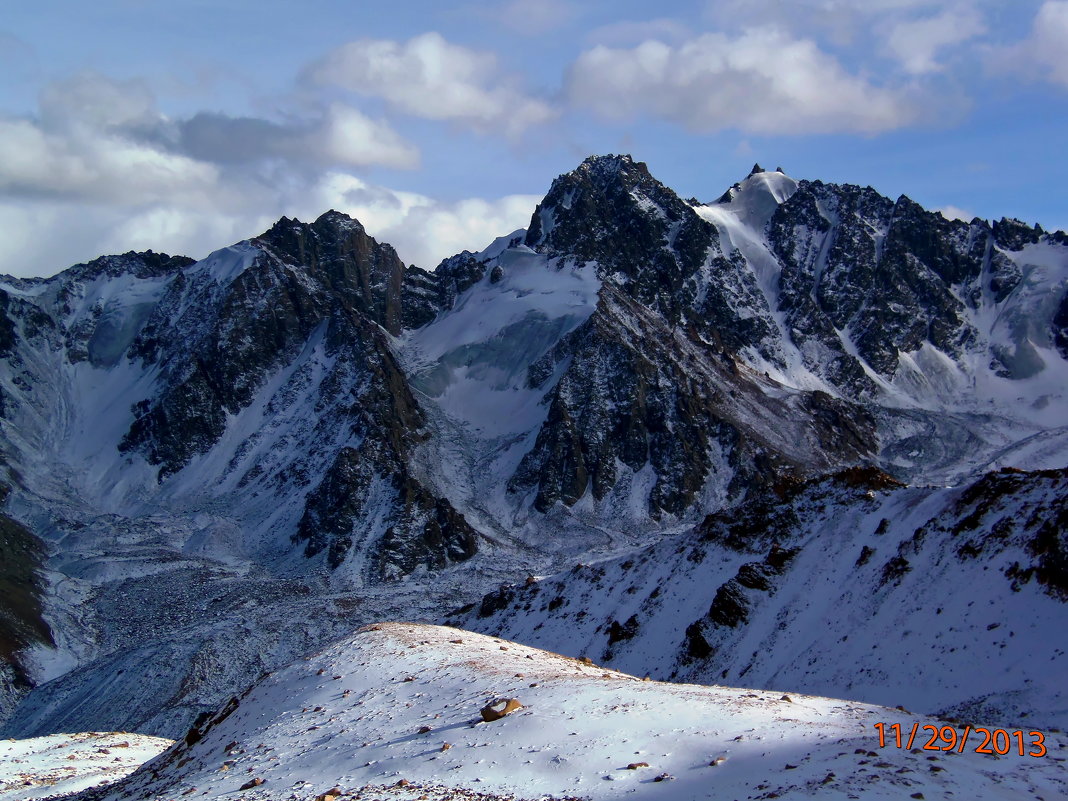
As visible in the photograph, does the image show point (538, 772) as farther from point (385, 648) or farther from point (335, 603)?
point (335, 603)

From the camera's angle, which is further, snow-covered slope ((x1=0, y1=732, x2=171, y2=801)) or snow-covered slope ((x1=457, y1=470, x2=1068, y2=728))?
snow-covered slope ((x1=457, y1=470, x2=1068, y2=728))

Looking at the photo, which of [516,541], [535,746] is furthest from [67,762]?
[516,541]

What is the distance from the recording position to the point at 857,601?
6312 centimetres

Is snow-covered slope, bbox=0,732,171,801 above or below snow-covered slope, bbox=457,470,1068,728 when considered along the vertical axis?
below

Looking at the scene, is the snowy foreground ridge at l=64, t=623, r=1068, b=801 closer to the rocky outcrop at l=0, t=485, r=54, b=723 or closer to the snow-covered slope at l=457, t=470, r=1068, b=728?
the snow-covered slope at l=457, t=470, r=1068, b=728

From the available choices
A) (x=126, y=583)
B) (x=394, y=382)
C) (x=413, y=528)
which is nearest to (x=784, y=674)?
(x=413, y=528)
